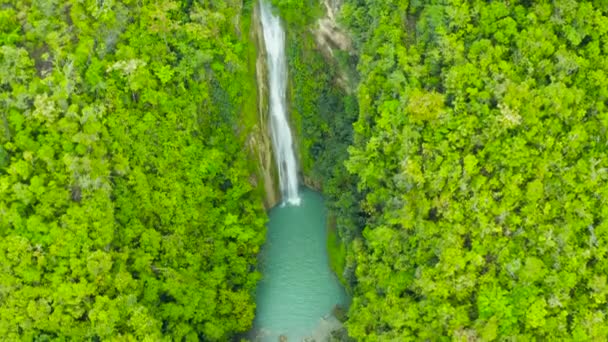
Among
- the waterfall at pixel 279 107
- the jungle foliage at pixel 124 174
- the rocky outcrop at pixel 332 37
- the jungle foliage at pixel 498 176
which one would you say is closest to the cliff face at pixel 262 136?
the waterfall at pixel 279 107

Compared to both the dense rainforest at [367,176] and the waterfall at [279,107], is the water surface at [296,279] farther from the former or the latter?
the dense rainforest at [367,176]

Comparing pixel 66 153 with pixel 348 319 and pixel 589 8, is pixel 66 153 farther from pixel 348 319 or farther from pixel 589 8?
pixel 589 8

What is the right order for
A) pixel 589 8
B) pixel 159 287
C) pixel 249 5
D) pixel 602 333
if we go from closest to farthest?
pixel 602 333 < pixel 589 8 < pixel 159 287 < pixel 249 5

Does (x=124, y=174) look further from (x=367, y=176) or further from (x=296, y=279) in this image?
(x=296, y=279)

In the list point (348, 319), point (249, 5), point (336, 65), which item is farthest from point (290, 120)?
point (348, 319)

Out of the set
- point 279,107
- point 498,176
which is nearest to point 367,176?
point 498,176

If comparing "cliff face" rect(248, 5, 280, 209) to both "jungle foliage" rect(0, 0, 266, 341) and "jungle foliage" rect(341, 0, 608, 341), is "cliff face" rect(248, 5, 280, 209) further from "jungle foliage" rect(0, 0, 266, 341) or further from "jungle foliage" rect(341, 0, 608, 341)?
"jungle foliage" rect(341, 0, 608, 341)
